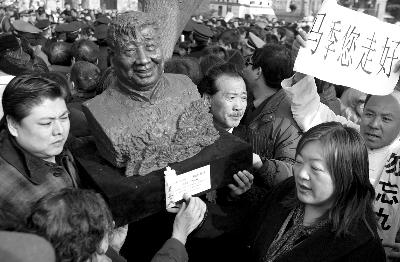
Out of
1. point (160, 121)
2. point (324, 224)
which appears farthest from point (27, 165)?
point (324, 224)

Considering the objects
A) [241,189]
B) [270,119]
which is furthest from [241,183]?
[270,119]

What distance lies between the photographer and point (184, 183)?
6.82 feet

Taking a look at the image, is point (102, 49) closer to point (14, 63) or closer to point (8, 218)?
point (14, 63)

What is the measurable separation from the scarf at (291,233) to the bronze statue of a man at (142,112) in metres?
0.65

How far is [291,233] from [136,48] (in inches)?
44.2

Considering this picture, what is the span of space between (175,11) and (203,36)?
2.08m

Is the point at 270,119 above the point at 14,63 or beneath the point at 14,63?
beneath

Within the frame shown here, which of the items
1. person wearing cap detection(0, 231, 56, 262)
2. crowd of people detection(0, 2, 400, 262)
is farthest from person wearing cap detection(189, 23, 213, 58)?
person wearing cap detection(0, 231, 56, 262)

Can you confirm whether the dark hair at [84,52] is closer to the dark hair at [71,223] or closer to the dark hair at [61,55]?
the dark hair at [61,55]

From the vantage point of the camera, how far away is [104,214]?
1445 millimetres

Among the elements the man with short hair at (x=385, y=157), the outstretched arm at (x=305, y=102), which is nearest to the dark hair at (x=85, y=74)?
the outstretched arm at (x=305, y=102)

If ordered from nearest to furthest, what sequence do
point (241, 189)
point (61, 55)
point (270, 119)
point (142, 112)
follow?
point (142, 112)
point (241, 189)
point (270, 119)
point (61, 55)

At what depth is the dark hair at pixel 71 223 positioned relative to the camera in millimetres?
1302

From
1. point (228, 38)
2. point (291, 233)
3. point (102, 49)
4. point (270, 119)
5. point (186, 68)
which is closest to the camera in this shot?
point (291, 233)
